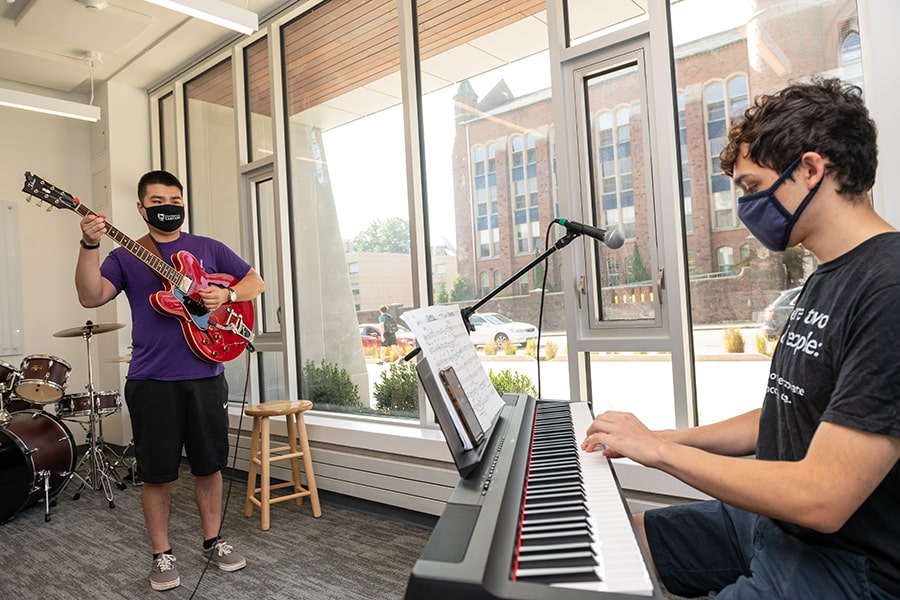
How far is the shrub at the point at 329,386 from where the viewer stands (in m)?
3.70

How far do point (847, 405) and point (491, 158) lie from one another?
7.80 ft

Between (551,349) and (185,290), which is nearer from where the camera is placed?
(185,290)

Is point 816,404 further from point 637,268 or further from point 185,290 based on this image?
point 185,290

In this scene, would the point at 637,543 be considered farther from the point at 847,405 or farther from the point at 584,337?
the point at 584,337

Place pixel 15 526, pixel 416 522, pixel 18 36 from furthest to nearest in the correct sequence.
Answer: pixel 18 36, pixel 15 526, pixel 416 522

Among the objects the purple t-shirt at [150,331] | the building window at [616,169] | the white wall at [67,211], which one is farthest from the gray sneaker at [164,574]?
the white wall at [67,211]

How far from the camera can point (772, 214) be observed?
1035 mm

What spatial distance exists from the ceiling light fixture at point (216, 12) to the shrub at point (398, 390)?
2.05 metres

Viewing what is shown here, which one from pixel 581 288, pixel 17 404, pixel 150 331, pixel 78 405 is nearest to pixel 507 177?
pixel 581 288

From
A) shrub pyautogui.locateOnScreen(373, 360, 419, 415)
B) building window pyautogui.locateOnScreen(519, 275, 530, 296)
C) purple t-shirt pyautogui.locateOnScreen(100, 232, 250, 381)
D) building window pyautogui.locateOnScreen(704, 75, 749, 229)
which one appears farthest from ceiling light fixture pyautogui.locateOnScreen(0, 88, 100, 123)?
building window pyautogui.locateOnScreen(704, 75, 749, 229)

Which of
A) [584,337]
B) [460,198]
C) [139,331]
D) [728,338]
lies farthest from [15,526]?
[728,338]

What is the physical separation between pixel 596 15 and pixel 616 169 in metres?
0.71

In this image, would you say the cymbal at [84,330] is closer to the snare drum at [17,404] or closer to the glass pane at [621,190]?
the snare drum at [17,404]

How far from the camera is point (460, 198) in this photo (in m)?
3.11
